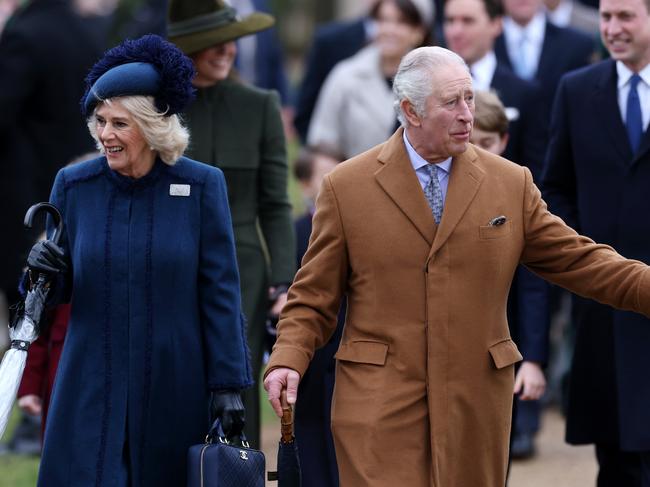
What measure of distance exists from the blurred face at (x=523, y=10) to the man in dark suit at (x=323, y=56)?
1.09 m

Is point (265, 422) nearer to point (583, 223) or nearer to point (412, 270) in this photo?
point (583, 223)

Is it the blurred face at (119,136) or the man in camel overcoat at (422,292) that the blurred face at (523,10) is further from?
the blurred face at (119,136)

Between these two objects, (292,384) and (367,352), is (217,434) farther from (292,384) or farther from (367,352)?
(367,352)

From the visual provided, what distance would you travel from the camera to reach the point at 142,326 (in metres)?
5.71

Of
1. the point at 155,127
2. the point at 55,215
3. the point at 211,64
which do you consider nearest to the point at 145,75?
the point at 155,127

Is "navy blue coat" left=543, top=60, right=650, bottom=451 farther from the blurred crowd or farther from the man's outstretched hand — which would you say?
the man's outstretched hand

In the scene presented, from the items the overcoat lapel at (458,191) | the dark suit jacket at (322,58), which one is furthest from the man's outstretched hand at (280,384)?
the dark suit jacket at (322,58)

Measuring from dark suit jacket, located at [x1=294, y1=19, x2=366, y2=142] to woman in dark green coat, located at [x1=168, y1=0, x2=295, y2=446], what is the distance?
391 centimetres

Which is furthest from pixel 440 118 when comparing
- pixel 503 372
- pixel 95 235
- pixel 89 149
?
pixel 89 149

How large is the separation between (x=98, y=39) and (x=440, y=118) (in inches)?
209

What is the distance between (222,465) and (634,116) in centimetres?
229

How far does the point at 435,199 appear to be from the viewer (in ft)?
18.1

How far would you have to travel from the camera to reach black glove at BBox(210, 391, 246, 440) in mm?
5699

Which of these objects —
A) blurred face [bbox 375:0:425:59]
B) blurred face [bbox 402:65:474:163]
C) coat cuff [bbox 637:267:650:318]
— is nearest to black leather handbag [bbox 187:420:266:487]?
blurred face [bbox 402:65:474:163]
